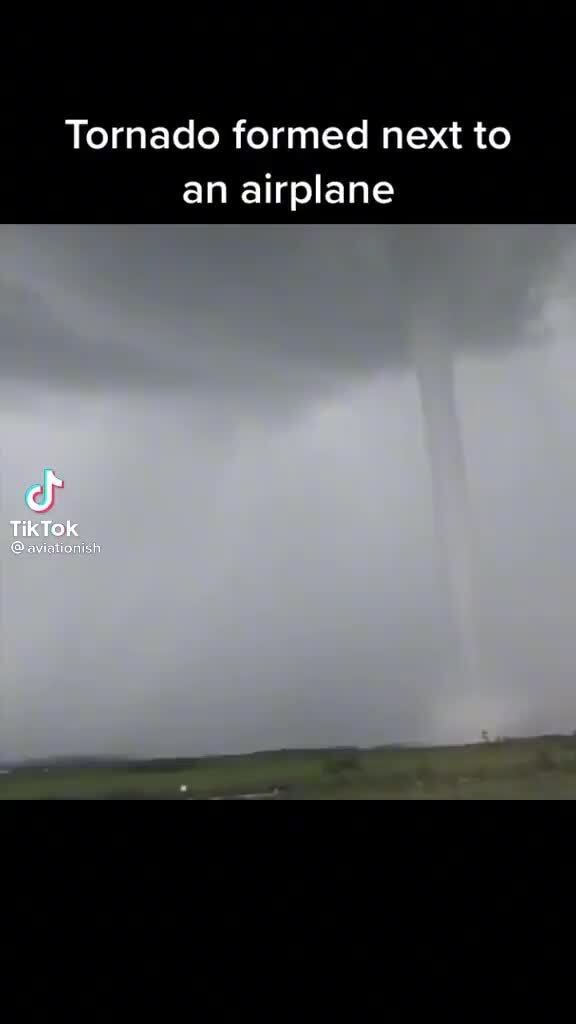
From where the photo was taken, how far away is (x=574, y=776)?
60.4 ft
